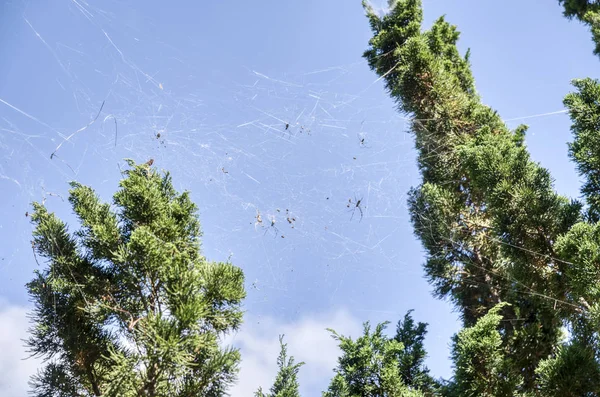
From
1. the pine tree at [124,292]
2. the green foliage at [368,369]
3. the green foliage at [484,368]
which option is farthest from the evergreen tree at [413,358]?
the pine tree at [124,292]

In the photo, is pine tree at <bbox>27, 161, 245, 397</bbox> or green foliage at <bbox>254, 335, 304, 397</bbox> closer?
pine tree at <bbox>27, 161, 245, 397</bbox>

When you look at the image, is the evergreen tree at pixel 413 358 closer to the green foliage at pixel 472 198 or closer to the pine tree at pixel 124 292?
the green foliage at pixel 472 198

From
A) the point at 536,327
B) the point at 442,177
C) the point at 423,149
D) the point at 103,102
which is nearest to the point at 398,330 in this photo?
the point at 536,327

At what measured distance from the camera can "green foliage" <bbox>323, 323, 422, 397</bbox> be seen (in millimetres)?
6328

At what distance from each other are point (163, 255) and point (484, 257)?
6.13 meters

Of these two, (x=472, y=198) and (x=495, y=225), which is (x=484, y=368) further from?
(x=472, y=198)

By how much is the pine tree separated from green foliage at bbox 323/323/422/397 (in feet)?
8.26

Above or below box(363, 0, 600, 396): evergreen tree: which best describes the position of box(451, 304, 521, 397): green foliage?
below

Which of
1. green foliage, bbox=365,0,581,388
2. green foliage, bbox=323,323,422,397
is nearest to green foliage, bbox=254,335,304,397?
green foliage, bbox=323,323,422,397

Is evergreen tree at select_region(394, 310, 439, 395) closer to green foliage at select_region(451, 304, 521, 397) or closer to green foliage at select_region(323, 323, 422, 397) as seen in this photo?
green foliage at select_region(323, 323, 422, 397)

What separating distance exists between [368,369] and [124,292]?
3.87 meters

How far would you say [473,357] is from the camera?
517cm

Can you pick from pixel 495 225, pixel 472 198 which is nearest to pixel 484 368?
pixel 495 225

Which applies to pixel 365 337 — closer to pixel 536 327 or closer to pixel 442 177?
pixel 536 327
